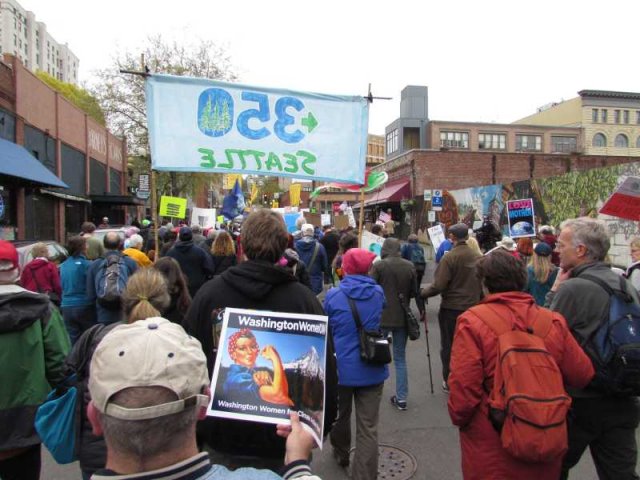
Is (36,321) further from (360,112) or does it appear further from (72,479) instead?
(360,112)

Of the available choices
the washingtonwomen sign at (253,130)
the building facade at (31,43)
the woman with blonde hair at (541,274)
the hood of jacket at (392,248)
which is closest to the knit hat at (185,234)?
the washingtonwomen sign at (253,130)

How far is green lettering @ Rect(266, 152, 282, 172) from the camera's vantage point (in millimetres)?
4977

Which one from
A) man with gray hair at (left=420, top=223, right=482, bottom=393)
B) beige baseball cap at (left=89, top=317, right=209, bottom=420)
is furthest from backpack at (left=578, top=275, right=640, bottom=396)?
man with gray hair at (left=420, top=223, right=482, bottom=393)

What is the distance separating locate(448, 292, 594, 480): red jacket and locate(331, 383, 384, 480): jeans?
1.01 m

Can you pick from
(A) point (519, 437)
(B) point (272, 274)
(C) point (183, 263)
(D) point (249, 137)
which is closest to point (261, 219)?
(B) point (272, 274)

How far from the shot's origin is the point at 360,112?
5297 millimetres

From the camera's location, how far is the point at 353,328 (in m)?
3.59

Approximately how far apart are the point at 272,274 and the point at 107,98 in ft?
113

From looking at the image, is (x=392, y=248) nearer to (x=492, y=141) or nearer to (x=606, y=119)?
(x=492, y=141)

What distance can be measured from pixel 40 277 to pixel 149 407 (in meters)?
6.15

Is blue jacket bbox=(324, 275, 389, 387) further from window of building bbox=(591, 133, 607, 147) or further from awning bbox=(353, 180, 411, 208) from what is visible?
window of building bbox=(591, 133, 607, 147)

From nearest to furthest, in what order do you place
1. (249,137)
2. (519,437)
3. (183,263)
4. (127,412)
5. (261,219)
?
1. (127,412)
2. (519,437)
3. (261,219)
4. (249,137)
5. (183,263)

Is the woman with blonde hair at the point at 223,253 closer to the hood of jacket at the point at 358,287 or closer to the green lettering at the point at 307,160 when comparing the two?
the green lettering at the point at 307,160

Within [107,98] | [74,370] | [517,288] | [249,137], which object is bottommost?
[74,370]
